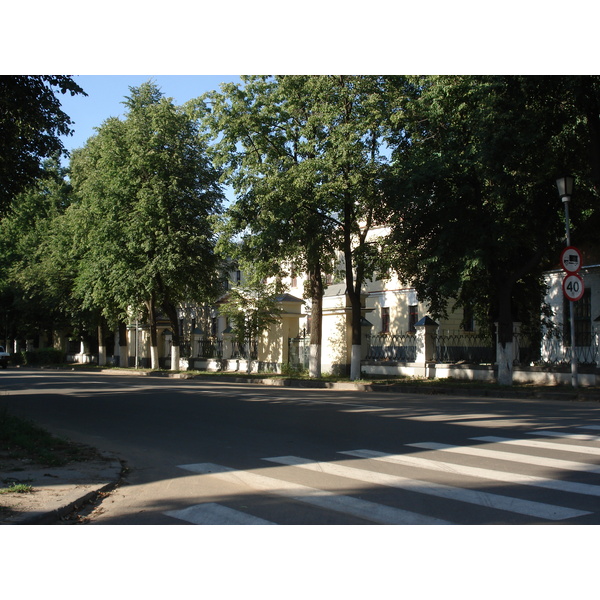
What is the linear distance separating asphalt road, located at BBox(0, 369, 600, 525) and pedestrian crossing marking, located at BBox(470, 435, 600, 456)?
3 centimetres

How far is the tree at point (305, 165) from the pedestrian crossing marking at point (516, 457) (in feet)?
49.7

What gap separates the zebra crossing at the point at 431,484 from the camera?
6074 millimetres

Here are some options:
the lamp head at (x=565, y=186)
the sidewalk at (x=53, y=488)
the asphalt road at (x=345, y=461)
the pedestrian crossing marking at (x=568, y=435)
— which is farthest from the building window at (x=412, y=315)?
the sidewalk at (x=53, y=488)

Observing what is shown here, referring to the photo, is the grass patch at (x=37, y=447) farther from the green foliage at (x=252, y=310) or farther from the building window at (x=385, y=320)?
the building window at (x=385, y=320)

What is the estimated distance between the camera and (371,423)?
1274 centimetres

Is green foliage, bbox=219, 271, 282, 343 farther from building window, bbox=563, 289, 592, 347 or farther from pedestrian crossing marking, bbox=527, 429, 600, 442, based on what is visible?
pedestrian crossing marking, bbox=527, 429, 600, 442

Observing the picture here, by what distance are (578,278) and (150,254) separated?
80.5 ft

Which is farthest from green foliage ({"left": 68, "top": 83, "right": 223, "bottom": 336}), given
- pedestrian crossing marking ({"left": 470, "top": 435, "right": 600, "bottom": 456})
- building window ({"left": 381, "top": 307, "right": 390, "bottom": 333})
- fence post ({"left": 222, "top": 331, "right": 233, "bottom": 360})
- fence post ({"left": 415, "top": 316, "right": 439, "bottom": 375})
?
pedestrian crossing marking ({"left": 470, "top": 435, "right": 600, "bottom": 456})

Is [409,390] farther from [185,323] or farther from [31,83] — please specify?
[185,323]

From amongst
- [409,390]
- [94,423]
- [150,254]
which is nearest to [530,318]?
[409,390]

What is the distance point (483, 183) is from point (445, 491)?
1652 cm

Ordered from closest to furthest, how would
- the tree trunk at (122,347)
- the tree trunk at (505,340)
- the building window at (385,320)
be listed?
1. the tree trunk at (505,340)
2. the building window at (385,320)
3. the tree trunk at (122,347)

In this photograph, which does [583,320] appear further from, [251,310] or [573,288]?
[251,310]

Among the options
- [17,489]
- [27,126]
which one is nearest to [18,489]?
[17,489]
